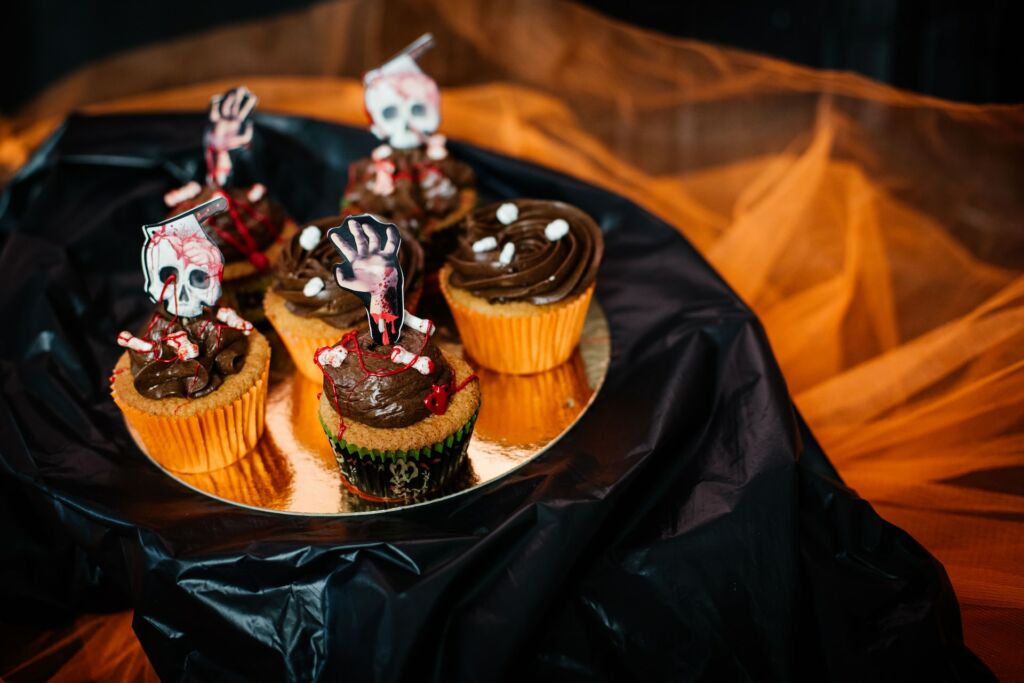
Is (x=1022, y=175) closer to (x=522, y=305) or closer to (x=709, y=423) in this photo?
(x=709, y=423)

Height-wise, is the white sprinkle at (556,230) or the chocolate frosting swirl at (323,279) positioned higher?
the white sprinkle at (556,230)

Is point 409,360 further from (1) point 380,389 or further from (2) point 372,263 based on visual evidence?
(2) point 372,263

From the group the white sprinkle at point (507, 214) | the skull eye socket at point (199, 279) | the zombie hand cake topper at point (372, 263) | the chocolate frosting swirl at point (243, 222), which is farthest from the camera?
the chocolate frosting swirl at point (243, 222)

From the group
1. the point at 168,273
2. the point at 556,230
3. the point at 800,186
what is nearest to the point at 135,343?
the point at 168,273

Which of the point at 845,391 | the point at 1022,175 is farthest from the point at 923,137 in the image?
the point at 845,391

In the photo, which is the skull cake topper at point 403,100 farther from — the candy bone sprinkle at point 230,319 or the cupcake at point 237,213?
the candy bone sprinkle at point 230,319

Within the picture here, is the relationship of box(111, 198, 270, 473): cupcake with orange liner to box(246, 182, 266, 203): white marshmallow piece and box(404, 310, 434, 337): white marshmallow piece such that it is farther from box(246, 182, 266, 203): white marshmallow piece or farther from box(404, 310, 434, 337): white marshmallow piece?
box(246, 182, 266, 203): white marshmallow piece

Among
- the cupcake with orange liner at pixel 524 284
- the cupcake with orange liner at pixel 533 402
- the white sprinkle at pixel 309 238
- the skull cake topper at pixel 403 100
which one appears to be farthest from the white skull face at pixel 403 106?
the cupcake with orange liner at pixel 533 402
